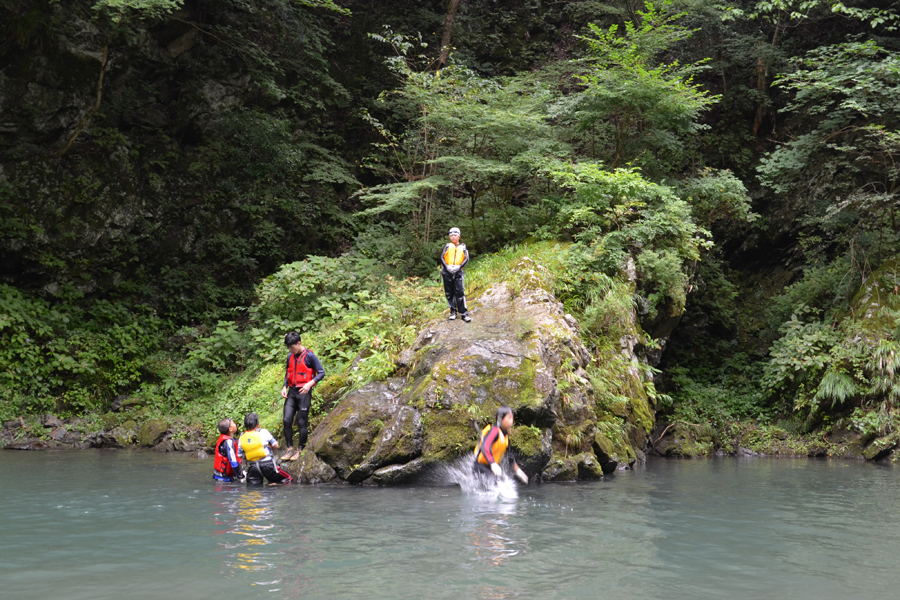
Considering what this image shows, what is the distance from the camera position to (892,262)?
14.4m

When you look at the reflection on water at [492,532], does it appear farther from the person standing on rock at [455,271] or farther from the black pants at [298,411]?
the person standing on rock at [455,271]

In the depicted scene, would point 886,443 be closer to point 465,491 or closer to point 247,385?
point 465,491

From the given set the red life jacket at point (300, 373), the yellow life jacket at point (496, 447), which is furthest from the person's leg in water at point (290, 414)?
the yellow life jacket at point (496, 447)

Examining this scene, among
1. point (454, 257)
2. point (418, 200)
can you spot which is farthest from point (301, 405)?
point (418, 200)

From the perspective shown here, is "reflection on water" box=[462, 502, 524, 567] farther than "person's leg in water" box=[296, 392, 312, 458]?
No

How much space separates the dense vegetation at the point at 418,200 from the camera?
1323 centimetres

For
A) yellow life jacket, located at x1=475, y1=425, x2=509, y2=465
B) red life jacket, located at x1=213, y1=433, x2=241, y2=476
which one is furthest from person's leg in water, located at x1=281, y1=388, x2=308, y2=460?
yellow life jacket, located at x1=475, y1=425, x2=509, y2=465

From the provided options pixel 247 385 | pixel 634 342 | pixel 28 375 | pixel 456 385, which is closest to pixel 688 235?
pixel 634 342

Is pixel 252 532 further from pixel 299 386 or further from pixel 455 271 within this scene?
pixel 455 271

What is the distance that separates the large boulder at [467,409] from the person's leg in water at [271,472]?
216 mm

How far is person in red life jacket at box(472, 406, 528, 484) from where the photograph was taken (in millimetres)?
7578

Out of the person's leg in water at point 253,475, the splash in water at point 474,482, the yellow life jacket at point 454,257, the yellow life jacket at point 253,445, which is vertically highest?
the yellow life jacket at point 454,257

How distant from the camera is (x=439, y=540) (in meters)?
5.63

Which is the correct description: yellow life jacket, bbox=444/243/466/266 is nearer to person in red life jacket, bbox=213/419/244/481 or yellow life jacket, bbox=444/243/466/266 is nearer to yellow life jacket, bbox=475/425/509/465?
yellow life jacket, bbox=475/425/509/465
